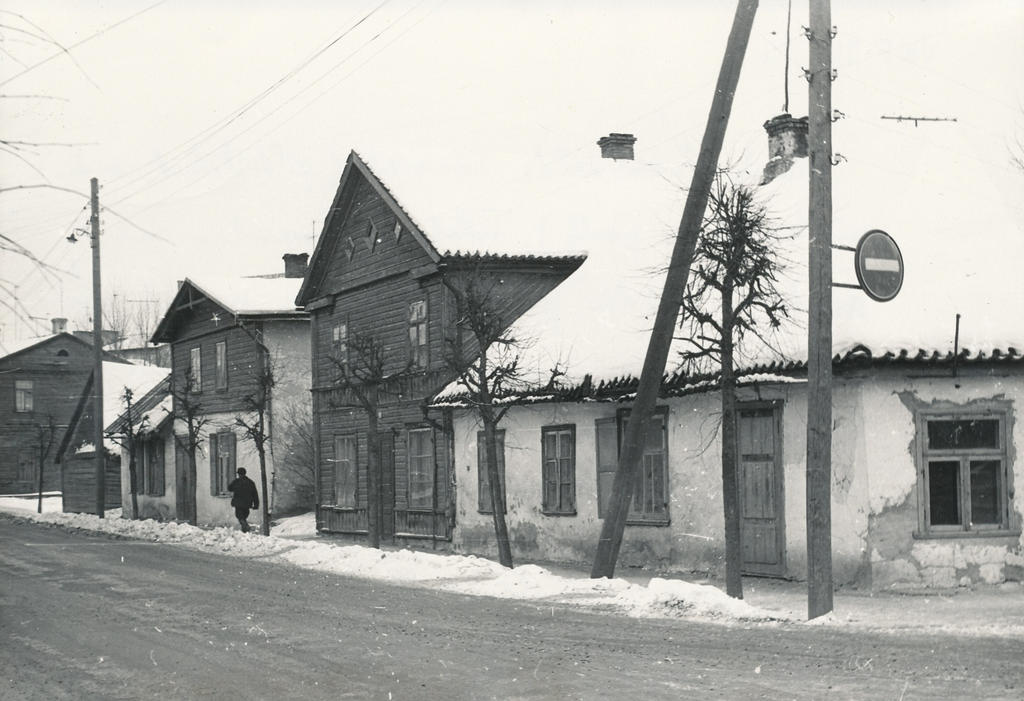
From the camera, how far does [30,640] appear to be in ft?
40.0

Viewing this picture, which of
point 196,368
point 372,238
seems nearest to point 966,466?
point 372,238

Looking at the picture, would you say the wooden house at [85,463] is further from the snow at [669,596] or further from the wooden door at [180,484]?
the snow at [669,596]

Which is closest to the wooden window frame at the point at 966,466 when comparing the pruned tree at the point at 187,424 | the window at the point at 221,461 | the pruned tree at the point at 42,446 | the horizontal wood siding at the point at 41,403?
the window at the point at 221,461

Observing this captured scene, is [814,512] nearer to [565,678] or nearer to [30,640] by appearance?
[565,678]

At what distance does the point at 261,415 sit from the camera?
30.3 m

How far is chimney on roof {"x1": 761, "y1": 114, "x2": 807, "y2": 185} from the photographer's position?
69.8 ft

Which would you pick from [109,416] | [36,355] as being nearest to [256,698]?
[109,416]

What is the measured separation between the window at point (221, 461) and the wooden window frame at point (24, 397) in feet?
102

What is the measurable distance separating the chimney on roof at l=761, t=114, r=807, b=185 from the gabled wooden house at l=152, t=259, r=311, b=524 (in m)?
15.0

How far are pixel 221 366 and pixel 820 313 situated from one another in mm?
27613

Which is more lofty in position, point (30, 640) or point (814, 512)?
point (814, 512)

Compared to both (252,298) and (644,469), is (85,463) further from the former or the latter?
(644,469)

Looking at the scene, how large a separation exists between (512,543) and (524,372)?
3.35m

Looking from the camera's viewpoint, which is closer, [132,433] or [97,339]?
[97,339]
